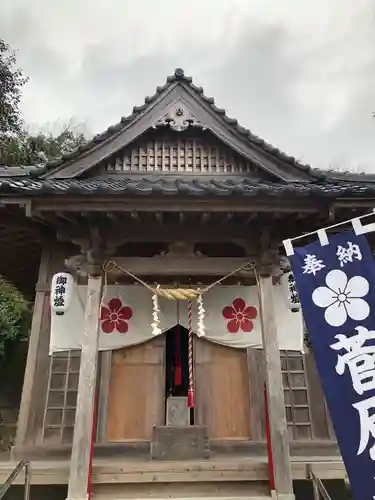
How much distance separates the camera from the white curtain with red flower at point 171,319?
6.64 meters

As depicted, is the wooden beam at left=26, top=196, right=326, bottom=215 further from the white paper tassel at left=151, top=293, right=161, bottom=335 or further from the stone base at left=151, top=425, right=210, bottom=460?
the stone base at left=151, top=425, right=210, bottom=460

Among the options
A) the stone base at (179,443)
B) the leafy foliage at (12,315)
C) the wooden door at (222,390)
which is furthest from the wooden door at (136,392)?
the leafy foliage at (12,315)

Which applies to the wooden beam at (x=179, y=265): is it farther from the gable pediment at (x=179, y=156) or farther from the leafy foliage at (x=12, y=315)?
the leafy foliage at (x=12, y=315)

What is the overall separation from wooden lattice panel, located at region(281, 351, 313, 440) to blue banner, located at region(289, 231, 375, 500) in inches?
131

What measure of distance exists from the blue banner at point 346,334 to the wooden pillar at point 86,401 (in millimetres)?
2798

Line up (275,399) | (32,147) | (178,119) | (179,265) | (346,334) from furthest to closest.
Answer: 1. (32,147)
2. (178,119)
3. (179,265)
4. (275,399)
5. (346,334)

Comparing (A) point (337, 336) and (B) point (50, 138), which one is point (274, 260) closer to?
(A) point (337, 336)

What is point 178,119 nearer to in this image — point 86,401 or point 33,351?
point 33,351

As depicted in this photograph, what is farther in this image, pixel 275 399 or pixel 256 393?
pixel 256 393

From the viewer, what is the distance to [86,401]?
5250 mm

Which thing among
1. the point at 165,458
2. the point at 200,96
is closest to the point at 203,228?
the point at 200,96

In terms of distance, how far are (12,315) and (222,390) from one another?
1113cm

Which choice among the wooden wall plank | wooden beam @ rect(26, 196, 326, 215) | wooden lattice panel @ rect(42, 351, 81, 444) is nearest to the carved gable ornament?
wooden beam @ rect(26, 196, 326, 215)

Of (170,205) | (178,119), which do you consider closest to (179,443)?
(170,205)
